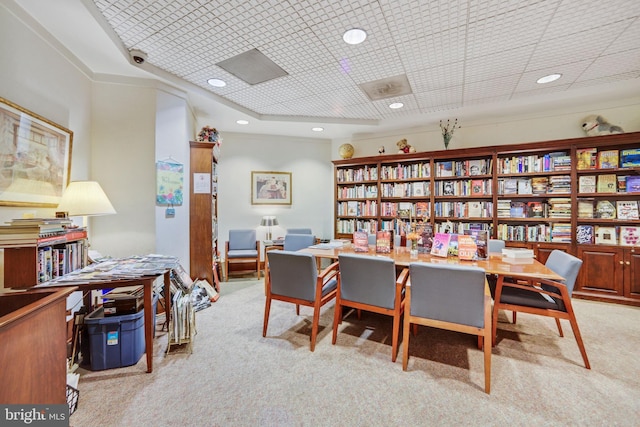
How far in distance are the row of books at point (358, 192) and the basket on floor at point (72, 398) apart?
429 centimetres

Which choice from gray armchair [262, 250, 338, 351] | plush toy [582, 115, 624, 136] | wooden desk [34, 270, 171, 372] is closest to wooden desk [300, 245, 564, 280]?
gray armchair [262, 250, 338, 351]

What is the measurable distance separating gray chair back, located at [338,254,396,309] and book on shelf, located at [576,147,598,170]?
3416mm

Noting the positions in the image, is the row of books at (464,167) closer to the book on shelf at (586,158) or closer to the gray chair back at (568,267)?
the book on shelf at (586,158)

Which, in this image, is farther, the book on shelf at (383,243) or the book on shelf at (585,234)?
the book on shelf at (585,234)

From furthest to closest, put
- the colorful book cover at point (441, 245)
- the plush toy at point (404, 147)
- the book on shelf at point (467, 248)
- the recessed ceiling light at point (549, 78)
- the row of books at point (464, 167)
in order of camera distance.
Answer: the plush toy at point (404, 147)
the row of books at point (464, 167)
the recessed ceiling light at point (549, 78)
the colorful book cover at point (441, 245)
the book on shelf at point (467, 248)

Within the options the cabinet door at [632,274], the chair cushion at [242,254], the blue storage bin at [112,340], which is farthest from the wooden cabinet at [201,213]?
the cabinet door at [632,274]

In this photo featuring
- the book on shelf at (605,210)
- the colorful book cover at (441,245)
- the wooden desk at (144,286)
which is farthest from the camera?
the book on shelf at (605,210)

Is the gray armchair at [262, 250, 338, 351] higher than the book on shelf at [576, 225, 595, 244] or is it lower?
lower

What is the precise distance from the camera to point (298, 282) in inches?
91.9

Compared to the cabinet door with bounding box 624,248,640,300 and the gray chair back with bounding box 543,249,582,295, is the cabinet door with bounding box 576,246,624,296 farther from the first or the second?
the gray chair back with bounding box 543,249,582,295

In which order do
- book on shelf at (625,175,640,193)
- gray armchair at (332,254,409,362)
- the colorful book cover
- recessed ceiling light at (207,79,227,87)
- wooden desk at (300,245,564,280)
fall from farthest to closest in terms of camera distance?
book on shelf at (625,175,640,193)
recessed ceiling light at (207,79,227,87)
the colorful book cover
gray armchair at (332,254,409,362)
wooden desk at (300,245,564,280)

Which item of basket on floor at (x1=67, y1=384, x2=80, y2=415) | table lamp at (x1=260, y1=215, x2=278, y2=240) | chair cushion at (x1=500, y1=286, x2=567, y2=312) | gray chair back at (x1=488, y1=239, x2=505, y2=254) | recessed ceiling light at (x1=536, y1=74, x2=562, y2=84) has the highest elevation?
recessed ceiling light at (x1=536, y1=74, x2=562, y2=84)

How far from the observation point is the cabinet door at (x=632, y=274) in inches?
127

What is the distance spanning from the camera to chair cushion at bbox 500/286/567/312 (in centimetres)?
209
